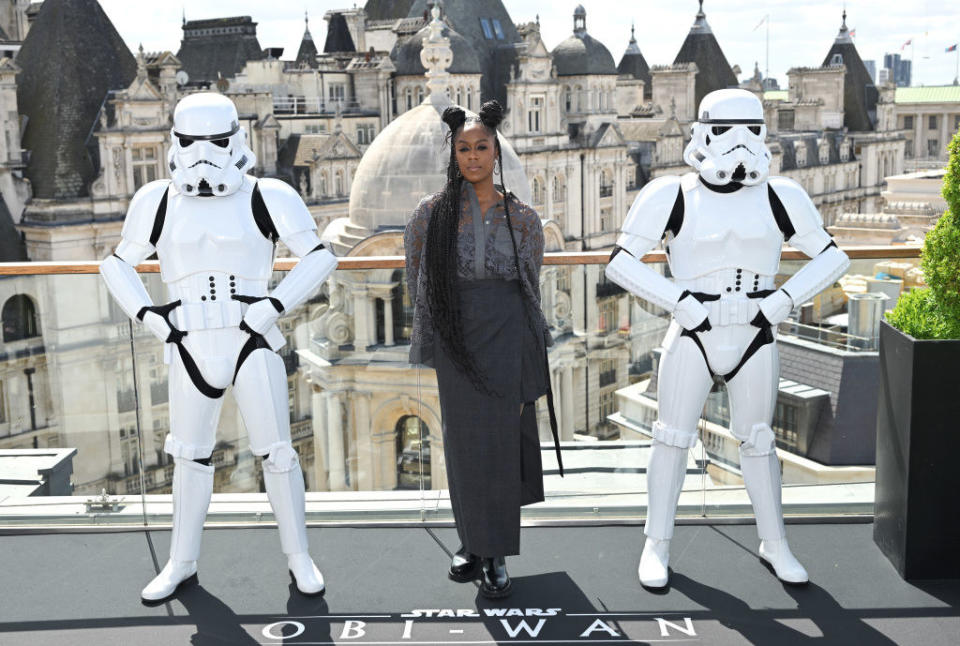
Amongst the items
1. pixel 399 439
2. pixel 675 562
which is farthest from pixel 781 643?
pixel 399 439

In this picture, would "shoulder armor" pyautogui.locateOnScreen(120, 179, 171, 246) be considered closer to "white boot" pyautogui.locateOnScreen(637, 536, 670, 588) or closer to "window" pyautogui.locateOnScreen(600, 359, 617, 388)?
"white boot" pyautogui.locateOnScreen(637, 536, 670, 588)

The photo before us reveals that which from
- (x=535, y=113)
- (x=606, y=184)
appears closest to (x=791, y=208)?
(x=535, y=113)

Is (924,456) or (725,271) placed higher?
(725,271)

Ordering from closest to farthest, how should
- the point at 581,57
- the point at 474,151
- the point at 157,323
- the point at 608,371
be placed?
the point at 474,151 < the point at 157,323 < the point at 608,371 < the point at 581,57

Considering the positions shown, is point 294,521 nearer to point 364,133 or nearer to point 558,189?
point 364,133

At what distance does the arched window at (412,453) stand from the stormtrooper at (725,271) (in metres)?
1.64

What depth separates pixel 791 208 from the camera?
4219mm

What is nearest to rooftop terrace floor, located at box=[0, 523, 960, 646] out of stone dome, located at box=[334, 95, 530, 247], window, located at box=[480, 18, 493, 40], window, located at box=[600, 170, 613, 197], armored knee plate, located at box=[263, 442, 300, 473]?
armored knee plate, located at box=[263, 442, 300, 473]

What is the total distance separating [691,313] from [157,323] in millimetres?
1886

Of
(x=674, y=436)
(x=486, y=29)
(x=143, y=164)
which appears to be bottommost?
(x=674, y=436)

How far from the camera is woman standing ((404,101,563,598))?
4.02m

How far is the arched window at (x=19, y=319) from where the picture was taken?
5.52 metres

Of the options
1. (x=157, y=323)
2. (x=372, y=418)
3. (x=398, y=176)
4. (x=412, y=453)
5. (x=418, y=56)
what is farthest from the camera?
(x=418, y=56)

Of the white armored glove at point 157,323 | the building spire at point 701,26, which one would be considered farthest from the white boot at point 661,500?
the building spire at point 701,26
